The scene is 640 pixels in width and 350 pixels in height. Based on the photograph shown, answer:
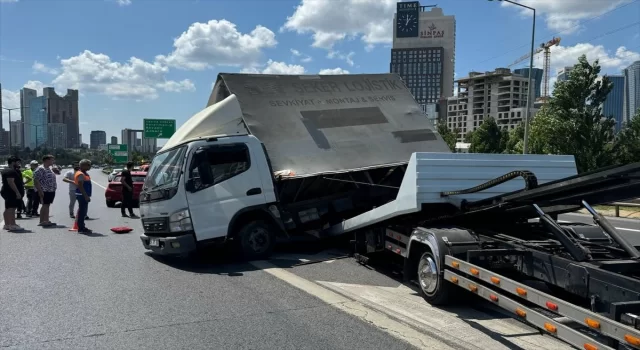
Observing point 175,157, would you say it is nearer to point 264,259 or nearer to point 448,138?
point 264,259

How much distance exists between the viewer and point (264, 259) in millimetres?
8438

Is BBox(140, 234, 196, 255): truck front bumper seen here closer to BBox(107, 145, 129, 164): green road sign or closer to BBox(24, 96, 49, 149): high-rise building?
BBox(107, 145, 129, 164): green road sign

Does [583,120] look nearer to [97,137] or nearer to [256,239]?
[256,239]

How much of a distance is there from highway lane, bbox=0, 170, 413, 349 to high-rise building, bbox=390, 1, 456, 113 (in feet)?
571

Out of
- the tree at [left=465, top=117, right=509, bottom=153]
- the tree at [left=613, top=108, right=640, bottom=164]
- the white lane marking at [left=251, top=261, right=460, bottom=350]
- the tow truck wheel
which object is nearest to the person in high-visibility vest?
the white lane marking at [left=251, top=261, right=460, bottom=350]

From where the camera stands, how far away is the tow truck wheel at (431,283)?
5.52m

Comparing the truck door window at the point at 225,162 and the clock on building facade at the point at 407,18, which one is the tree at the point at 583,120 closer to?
the truck door window at the point at 225,162

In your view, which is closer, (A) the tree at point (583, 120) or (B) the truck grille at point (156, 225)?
(B) the truck grille at point (156, 225)

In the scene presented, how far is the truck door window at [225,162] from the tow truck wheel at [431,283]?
3.53 metres

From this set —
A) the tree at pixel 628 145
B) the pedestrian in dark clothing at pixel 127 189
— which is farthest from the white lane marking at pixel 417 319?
the tree at pixel 628 145

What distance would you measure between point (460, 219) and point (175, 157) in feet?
15.3

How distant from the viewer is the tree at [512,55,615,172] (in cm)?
2455

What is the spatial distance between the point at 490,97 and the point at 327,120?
177305 millimetres

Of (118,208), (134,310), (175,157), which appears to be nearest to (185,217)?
(175,157)
